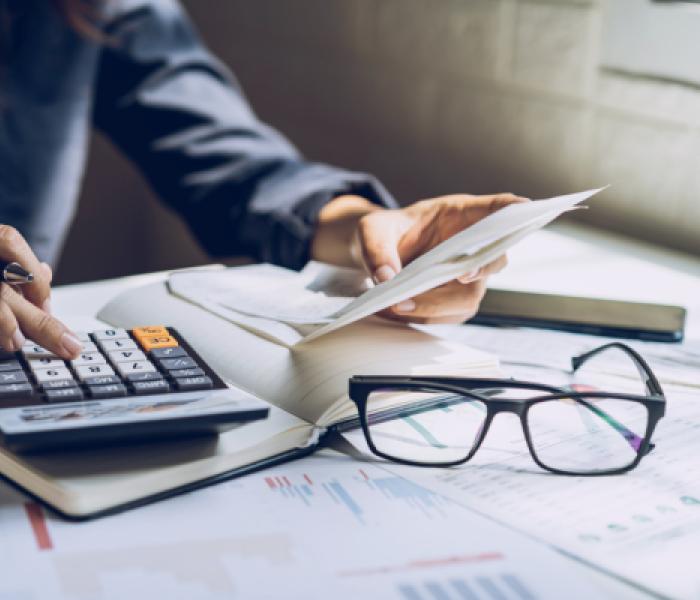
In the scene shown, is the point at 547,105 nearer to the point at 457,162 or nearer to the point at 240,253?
the point at 457,162

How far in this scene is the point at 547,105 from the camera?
3.76 ft

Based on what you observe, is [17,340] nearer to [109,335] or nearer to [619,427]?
[109,335]

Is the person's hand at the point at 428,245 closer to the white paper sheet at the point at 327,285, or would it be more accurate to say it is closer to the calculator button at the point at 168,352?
the white paper sheet at the point at 327,285

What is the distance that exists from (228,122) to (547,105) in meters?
0.38

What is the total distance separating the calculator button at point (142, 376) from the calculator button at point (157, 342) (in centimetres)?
4

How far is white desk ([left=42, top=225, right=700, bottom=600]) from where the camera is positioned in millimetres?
824

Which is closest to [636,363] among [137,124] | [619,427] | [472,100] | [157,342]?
[619,427]

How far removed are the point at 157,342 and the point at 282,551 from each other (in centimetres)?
20

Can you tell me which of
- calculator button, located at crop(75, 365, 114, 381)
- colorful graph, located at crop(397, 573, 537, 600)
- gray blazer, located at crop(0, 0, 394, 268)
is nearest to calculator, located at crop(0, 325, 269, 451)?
calculator button, located at crop(75, 365, 114, 381)

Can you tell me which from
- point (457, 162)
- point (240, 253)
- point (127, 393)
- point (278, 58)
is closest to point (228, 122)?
point (240, 253)

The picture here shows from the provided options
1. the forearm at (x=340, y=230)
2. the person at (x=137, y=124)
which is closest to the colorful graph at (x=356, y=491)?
the forearm at (x=340, y=230)

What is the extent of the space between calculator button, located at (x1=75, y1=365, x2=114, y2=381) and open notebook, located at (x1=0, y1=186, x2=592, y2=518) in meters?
0.06

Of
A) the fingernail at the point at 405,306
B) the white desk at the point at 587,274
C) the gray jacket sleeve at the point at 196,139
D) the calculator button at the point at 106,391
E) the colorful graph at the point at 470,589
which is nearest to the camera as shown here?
the colorful graph at the point at 470,589

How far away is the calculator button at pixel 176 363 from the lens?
557 mm
